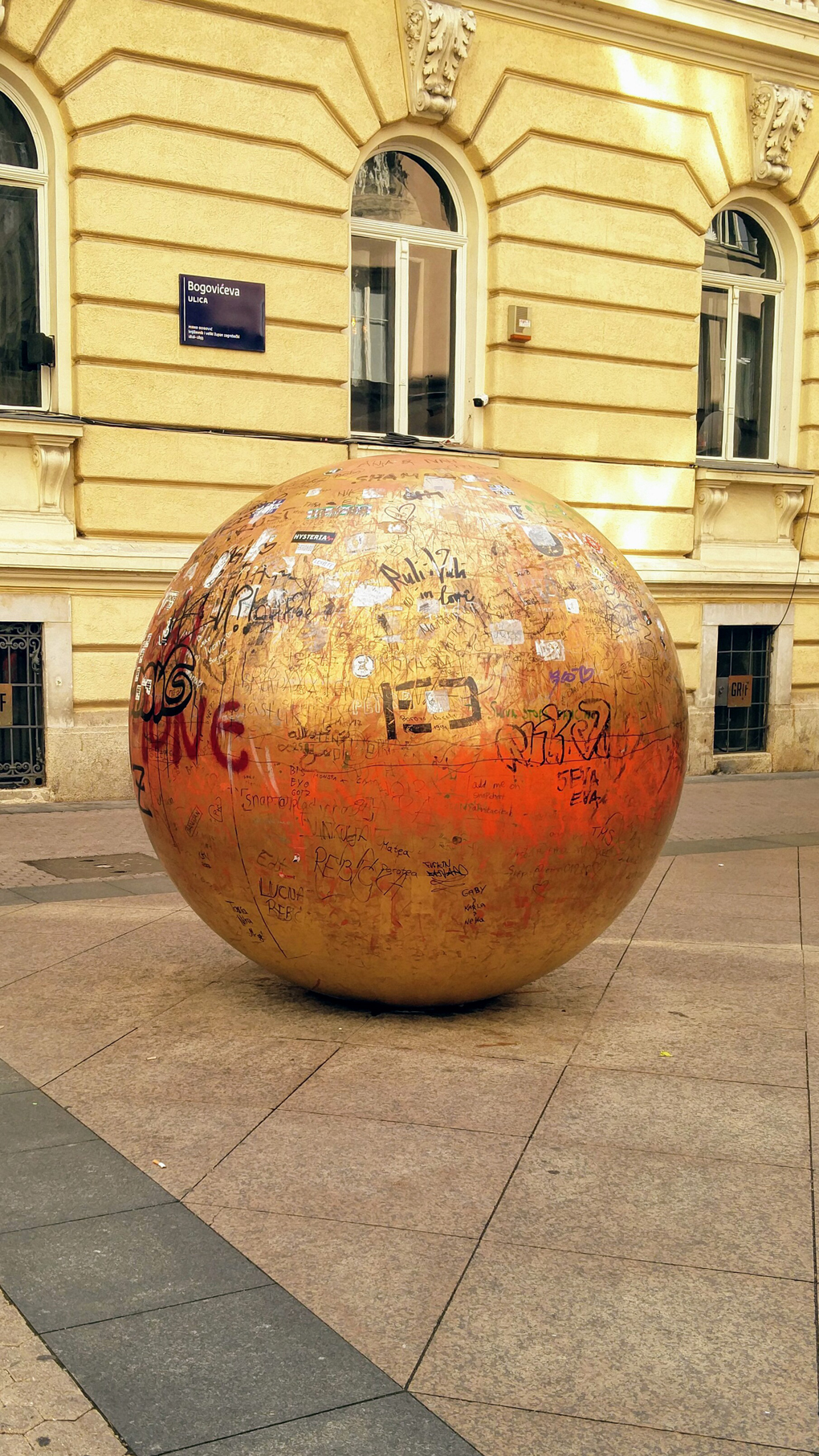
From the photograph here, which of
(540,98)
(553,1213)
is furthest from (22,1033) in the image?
(540,98)

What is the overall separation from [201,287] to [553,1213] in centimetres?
1035

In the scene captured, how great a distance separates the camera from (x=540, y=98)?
14.3 m

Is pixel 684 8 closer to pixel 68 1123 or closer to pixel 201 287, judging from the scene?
pixel 201 287

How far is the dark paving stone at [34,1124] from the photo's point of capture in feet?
13.9

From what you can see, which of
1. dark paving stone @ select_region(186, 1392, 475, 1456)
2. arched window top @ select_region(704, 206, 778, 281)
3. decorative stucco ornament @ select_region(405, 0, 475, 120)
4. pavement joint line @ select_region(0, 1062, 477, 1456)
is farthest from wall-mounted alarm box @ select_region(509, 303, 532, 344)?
dark paving stone @ select_region(186, 1392, 475, 1456)

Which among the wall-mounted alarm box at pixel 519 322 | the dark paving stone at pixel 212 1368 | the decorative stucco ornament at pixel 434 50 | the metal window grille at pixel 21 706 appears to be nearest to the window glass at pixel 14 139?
the decorative stucco ornament at pixel 434 50

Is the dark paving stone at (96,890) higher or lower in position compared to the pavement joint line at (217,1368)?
lower

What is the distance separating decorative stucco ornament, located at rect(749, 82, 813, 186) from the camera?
51.1 feet

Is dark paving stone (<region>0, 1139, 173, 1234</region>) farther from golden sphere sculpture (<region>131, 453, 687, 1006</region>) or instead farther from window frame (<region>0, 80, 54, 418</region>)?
window frame (<region>0, 80, 54, 418</region>)

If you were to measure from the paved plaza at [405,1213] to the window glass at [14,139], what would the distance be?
807cm

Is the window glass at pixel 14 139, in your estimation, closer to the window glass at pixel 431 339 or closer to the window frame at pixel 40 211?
the window frame at pixel 40 211

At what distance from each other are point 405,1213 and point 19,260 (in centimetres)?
1043

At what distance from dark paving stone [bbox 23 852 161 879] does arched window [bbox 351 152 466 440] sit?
6.09 meters

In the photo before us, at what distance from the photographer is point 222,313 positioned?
12641 millimetres
